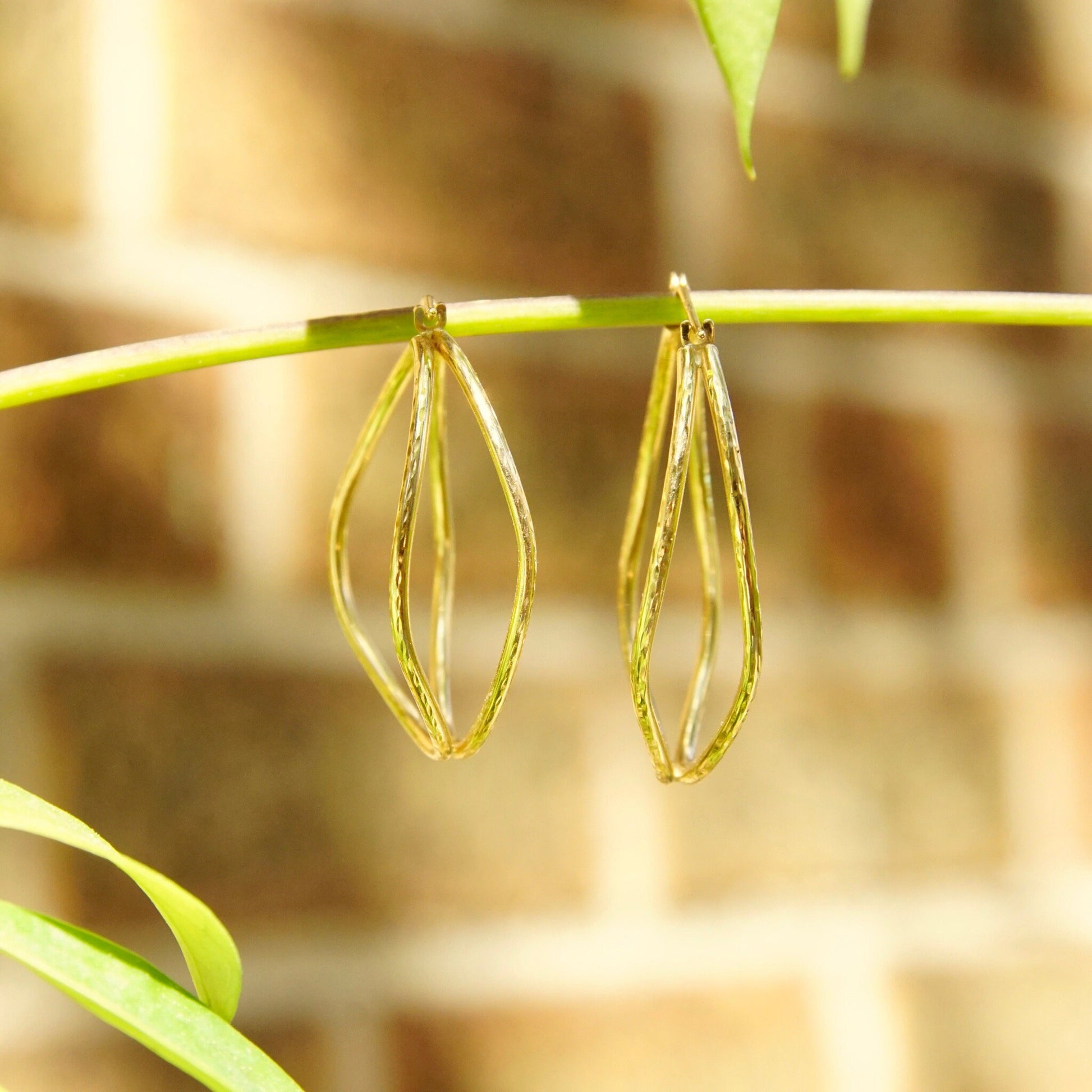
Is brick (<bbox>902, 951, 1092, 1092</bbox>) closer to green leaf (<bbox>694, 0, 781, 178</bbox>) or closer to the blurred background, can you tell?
the blurred background

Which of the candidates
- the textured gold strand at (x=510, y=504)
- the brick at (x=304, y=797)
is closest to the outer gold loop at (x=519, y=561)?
the textured gold strand at (x=510, y=504)

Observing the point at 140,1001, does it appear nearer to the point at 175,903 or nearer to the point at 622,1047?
the point at 175,903

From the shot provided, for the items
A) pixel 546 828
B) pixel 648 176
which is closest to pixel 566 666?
pixel 546 828

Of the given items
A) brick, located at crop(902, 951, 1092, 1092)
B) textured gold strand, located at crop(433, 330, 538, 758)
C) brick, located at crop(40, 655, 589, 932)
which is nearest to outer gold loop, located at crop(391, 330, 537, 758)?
textured gold strand, located at crop(433, 330, 538, 758)

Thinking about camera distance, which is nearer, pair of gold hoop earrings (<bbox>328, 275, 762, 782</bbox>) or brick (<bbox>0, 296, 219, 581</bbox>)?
pair of gold hoop earrings (<bbox>328, 275, 762, 782</bbox>)

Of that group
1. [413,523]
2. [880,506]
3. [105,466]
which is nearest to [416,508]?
[413,523]

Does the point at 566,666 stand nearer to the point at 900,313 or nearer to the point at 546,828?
the point at 546,828
